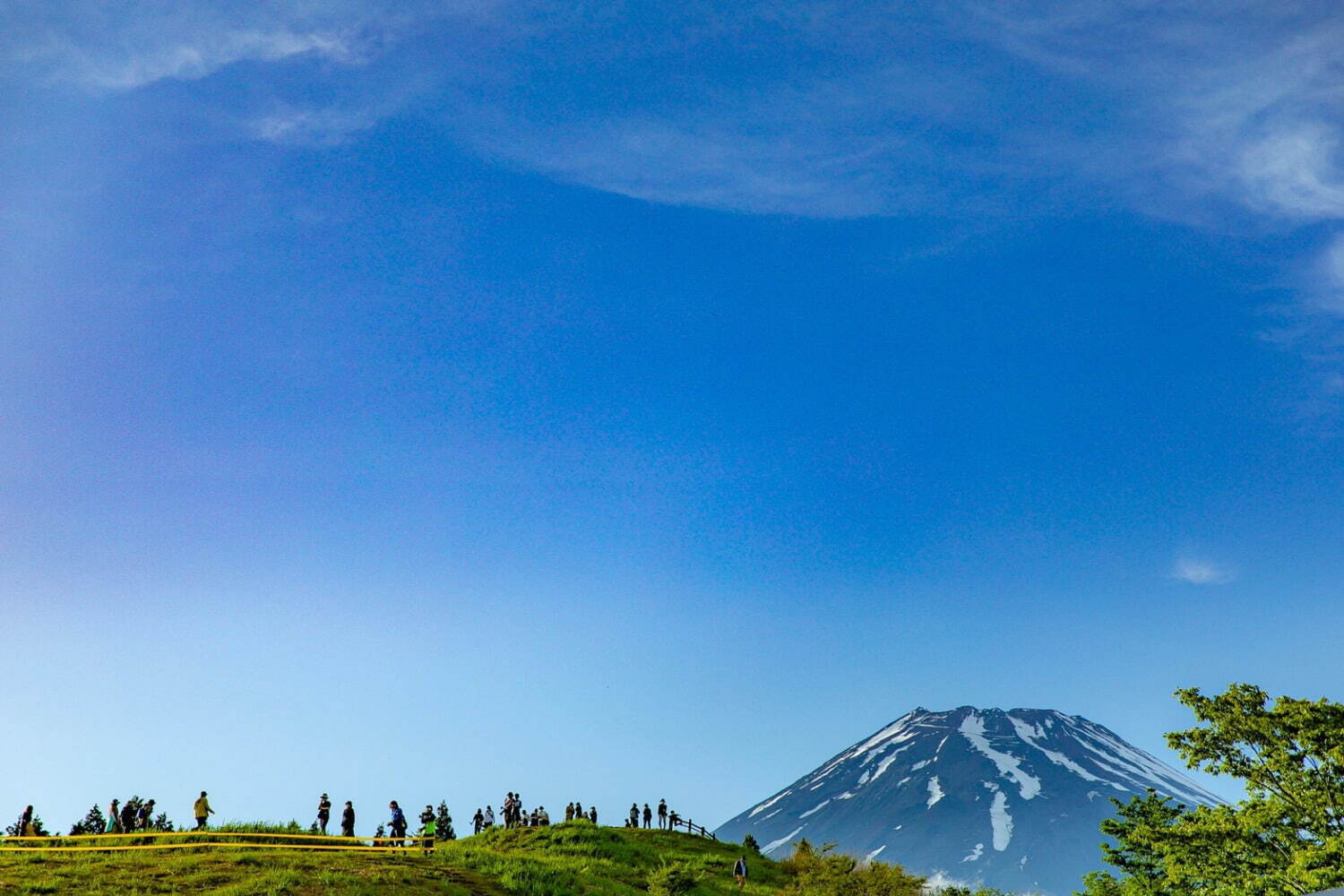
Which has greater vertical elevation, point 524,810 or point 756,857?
point 524,810

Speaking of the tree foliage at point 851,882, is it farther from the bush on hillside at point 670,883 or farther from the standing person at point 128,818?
the standing person at point 128,818

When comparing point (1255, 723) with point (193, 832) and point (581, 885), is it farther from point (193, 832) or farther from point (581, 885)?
point (193, 832)

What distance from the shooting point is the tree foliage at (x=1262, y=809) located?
3138 centimetres

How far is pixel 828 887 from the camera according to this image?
3631 centimetres

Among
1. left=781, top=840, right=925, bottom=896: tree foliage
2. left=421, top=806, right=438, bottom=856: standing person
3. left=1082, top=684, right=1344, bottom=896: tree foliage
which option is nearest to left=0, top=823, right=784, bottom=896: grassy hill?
left=421, top=806, right=438, bottom=856: standing person

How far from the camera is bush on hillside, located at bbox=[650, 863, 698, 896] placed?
29609 mm

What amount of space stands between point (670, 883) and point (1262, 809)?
2089 cm

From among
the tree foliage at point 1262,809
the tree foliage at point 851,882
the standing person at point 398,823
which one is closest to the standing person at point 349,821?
the standing person at point 398,823

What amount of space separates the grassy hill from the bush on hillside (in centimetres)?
70

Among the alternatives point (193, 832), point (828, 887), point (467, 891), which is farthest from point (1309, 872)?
point (193, 832)

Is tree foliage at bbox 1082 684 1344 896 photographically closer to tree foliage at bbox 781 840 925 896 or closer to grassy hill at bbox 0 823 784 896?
tree foliage at bbox 781 840 925 896

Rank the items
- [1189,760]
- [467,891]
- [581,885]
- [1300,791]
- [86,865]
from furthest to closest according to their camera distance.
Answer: [1189,760] < [1300,791] < [581,885] < [467,891] < [86,865]

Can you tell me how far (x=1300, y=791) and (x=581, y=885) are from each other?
962 inches

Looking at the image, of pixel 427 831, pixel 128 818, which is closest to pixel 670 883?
pixel 427 831
